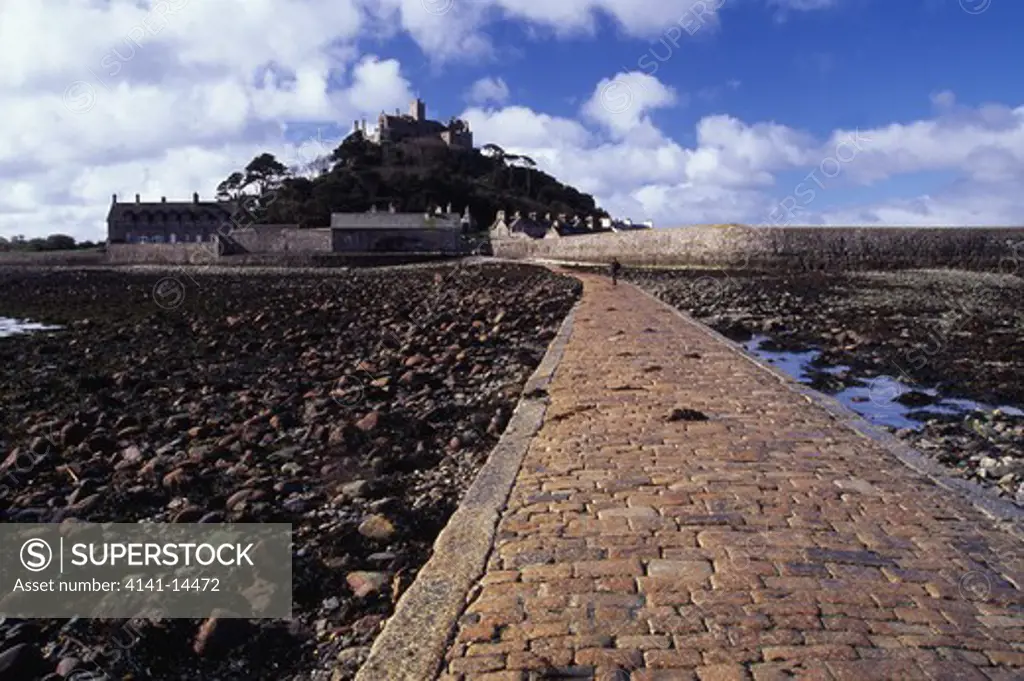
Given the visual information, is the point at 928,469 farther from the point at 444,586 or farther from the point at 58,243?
the point at 58,243

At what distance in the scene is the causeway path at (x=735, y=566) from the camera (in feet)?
8.73

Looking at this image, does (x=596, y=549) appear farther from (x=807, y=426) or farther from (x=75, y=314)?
(x=75, y=314)

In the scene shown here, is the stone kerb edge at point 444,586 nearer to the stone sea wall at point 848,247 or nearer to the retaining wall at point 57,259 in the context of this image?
the stone sea wall at point 848,247

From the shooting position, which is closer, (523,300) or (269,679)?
(269,679)

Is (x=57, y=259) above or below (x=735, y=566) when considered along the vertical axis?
below

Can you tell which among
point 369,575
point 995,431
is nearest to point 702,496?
point 369,575

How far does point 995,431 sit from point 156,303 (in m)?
25.6

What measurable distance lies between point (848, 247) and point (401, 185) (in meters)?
62.0

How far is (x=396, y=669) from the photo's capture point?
270 centimetres

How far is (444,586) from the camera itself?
3.29 metres

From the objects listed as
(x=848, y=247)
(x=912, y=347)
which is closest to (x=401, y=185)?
(x=848, y=247)

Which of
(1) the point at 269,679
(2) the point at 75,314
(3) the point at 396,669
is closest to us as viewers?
(3) the point at 396,669

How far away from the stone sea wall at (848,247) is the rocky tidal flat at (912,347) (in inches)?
223

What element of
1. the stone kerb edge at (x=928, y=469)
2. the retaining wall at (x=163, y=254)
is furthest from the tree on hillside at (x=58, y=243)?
the stone kerb edge at (x=928, y=469)
